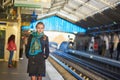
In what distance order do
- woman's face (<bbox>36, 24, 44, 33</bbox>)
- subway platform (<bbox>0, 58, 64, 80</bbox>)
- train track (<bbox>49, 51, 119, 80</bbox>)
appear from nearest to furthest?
woman's face (<bbox>36, 24, 44, 33</bbox>) < subway platform (<bbox>0, 58, 64, 80</bbox>) < train track (<bbox>49, 51, 119, 80</bbox>)

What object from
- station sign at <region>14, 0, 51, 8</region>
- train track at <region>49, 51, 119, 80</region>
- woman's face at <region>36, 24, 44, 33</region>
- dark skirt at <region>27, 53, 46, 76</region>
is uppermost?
station sign at <region>14, 0, 51, 8</region>

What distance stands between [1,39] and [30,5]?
6.50m

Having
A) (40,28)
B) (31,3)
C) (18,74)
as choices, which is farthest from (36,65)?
(31,3)

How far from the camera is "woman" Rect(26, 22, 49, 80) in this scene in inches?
315

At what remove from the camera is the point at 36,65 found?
8039 millimetres

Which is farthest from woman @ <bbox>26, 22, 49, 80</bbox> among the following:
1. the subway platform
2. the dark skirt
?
the subway platform

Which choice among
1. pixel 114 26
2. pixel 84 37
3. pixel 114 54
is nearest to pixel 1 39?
pixel 114 54

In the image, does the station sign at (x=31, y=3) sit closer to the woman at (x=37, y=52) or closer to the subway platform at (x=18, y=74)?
the subway platform at (x=18, y=74)

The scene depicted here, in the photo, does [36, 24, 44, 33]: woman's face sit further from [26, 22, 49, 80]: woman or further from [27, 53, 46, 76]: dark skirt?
[27, 53, 46, 76]: dark skirt

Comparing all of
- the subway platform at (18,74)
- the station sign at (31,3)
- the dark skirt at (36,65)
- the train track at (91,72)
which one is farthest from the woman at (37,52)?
the train track at (91,72)

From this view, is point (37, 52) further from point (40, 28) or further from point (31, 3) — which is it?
point (31, 3)

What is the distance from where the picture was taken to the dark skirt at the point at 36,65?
26.3 feet

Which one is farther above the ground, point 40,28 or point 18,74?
point 40,28

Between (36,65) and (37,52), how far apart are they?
0.31 m
